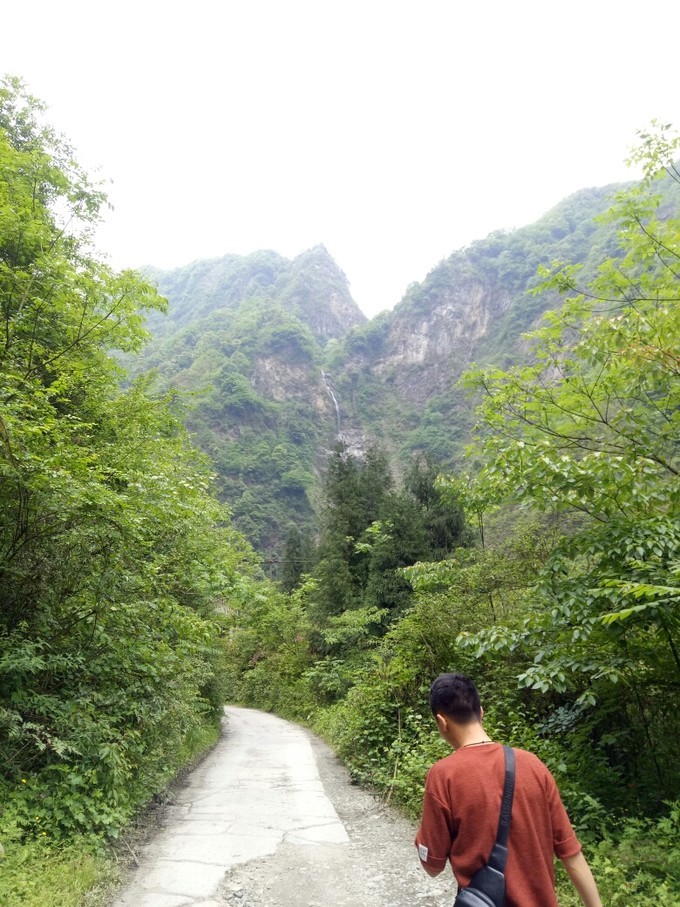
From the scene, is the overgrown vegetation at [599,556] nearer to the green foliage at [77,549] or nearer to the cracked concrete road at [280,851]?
the cracked concrete road at [280,851]

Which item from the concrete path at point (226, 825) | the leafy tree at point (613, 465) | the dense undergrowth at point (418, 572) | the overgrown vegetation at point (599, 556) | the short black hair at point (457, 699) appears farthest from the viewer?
the concrete path at point (226, 825)

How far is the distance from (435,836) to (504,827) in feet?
0.90

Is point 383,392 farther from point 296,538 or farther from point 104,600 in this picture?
point 104,600

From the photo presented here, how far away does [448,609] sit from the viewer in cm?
852

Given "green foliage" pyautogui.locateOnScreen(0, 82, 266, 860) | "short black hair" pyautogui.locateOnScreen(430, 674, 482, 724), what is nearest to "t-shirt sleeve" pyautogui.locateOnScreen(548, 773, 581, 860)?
"short black hair" pyautogui.locateOnScreen(430, 674, 482, 724)

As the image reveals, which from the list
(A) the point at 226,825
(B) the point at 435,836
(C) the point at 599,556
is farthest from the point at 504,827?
(A) the point at 226,825

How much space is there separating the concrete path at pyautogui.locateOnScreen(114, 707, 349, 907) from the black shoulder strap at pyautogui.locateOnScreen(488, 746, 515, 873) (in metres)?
3.31

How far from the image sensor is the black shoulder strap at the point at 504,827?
1967 mm

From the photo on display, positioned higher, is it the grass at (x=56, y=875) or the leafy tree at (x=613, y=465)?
the leafy tree at (x=613, y=465)

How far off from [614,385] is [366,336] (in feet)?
531

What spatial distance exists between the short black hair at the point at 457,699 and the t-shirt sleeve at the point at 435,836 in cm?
27

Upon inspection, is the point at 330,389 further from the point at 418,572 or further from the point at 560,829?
the point at 560,829

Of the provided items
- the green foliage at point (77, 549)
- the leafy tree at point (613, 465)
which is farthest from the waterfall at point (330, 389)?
the leafy tree at point (613, 465)

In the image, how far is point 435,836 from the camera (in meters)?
2.09
